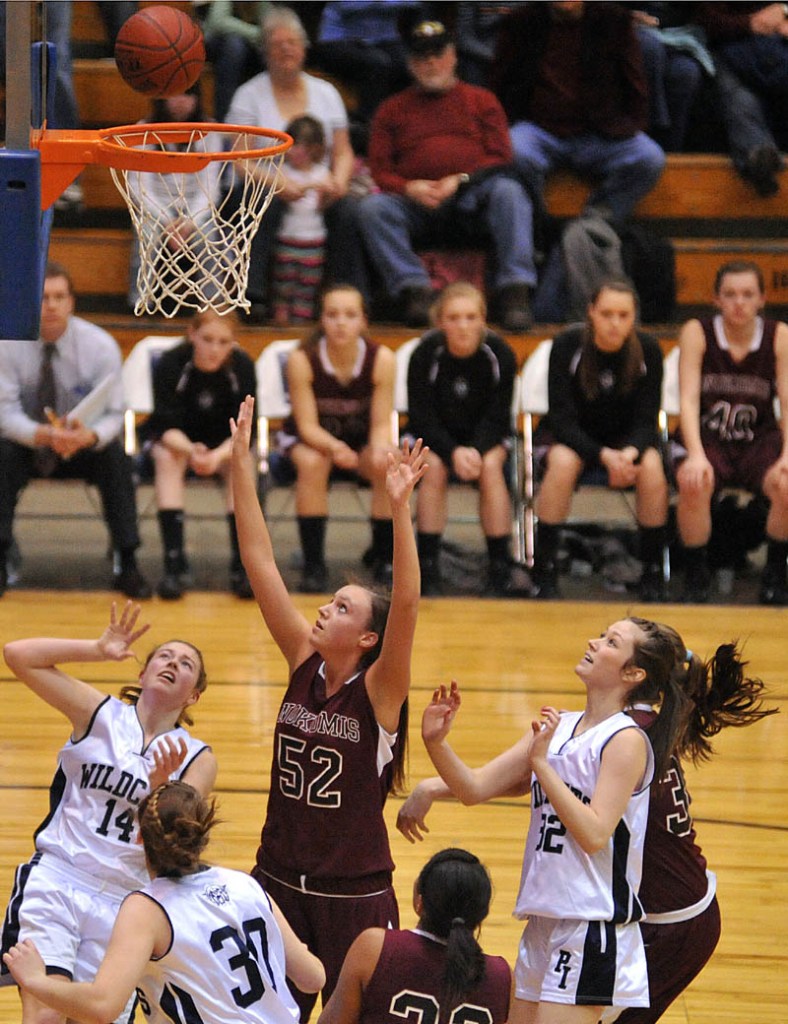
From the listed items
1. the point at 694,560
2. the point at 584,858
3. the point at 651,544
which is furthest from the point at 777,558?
the point at 584,858

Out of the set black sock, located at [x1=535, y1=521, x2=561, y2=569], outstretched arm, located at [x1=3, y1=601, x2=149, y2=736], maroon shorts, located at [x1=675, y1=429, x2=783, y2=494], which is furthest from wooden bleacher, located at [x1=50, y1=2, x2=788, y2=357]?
outstretched arm, located at [x1=3, y1=601, x2=149, y2=736]

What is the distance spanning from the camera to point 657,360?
7.58 metres

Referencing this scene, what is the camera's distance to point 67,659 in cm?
412

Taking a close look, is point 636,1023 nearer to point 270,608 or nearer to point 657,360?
point 270,608

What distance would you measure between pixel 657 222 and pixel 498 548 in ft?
10.3

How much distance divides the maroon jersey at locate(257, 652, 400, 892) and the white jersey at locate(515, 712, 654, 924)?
1.23ft

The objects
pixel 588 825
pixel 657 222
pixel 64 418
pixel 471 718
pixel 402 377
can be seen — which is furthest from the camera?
pixel 657 222

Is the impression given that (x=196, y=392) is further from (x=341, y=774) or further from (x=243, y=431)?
(x=341, y=774)

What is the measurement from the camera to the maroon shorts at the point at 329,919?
12.1 ft

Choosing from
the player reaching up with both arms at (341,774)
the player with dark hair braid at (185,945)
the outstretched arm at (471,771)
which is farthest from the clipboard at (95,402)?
the player with dark hair braid at (185,945)

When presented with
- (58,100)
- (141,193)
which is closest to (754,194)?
(58,100)

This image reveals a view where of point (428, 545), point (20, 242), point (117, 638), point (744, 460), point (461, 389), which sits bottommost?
point (428, 545)

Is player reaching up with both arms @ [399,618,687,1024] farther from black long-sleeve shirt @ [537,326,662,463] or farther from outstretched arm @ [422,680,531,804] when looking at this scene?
black long-sleeve shirt @ [537,326,662,463]

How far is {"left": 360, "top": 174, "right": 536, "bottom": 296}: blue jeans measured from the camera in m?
8.83
